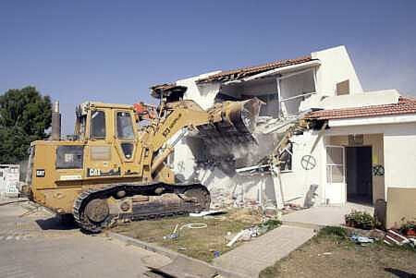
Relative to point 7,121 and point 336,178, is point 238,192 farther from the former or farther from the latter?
point 7,121

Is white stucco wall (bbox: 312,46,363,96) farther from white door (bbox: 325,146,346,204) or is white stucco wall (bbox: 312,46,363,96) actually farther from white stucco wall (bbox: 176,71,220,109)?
white stucco wall (bbox: 176,71,220,109)

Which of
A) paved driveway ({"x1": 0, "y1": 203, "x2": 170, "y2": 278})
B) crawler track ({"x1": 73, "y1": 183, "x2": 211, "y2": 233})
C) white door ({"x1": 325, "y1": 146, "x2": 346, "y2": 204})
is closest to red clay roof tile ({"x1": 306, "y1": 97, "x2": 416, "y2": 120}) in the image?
white door ({"x1": 325, "y1": 146, "x2": 346, "y2": 204})

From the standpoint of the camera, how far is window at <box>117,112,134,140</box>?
1054 cm

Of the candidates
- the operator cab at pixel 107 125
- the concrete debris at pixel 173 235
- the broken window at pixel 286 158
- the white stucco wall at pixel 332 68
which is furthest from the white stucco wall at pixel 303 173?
the operator cab at pixel 107 125

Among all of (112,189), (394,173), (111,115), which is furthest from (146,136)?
(394,173)

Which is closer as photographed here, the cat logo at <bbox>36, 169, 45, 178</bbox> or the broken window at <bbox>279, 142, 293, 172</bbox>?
the cat logo at <bbox>36, 169, 45, 178</bbox>

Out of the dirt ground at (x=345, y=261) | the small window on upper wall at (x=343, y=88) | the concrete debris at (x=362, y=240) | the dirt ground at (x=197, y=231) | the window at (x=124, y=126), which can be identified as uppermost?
the small window on upper wall at (x=343, y=88)

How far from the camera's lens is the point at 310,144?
43.0 ft

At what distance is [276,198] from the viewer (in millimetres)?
12969

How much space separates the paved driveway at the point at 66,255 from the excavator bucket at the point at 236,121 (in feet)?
18.9

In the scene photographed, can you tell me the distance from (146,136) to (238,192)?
18.1 ft

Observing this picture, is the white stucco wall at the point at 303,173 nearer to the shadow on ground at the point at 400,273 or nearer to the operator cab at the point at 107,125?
the operator cab at the point at 107,125

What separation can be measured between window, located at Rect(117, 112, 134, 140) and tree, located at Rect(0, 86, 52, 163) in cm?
2209

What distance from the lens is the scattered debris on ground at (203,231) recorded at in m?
7.46
